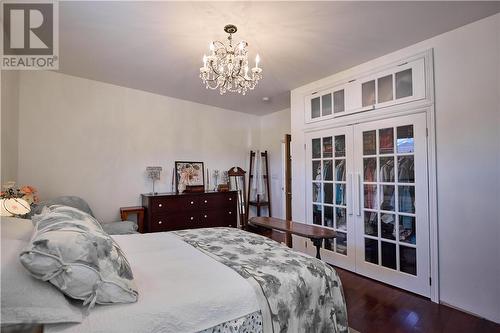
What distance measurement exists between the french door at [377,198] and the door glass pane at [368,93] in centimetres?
25

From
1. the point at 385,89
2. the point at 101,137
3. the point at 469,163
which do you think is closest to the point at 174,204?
the point at 101,137

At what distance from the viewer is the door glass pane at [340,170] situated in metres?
3.15

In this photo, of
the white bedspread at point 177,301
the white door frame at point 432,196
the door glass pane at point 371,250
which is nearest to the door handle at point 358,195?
the door glass pane at point 371,250

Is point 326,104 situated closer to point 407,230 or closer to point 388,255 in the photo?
point 407,230

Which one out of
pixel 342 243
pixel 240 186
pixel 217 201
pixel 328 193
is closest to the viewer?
pixel 342 243

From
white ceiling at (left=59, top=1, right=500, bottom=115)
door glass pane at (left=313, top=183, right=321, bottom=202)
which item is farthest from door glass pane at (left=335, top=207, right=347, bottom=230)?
white ceiling at (left=59, top=1, right=500, bottom=115)

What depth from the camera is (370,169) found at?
9.45 feet

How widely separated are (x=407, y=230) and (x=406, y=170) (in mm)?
624

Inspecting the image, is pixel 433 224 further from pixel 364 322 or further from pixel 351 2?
pixel 351 2

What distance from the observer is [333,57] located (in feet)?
9.02

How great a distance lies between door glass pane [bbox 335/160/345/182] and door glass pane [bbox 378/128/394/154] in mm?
502

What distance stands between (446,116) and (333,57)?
4.10 ft

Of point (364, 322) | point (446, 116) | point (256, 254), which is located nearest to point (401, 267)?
point (364, 322)

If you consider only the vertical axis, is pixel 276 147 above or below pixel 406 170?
above
